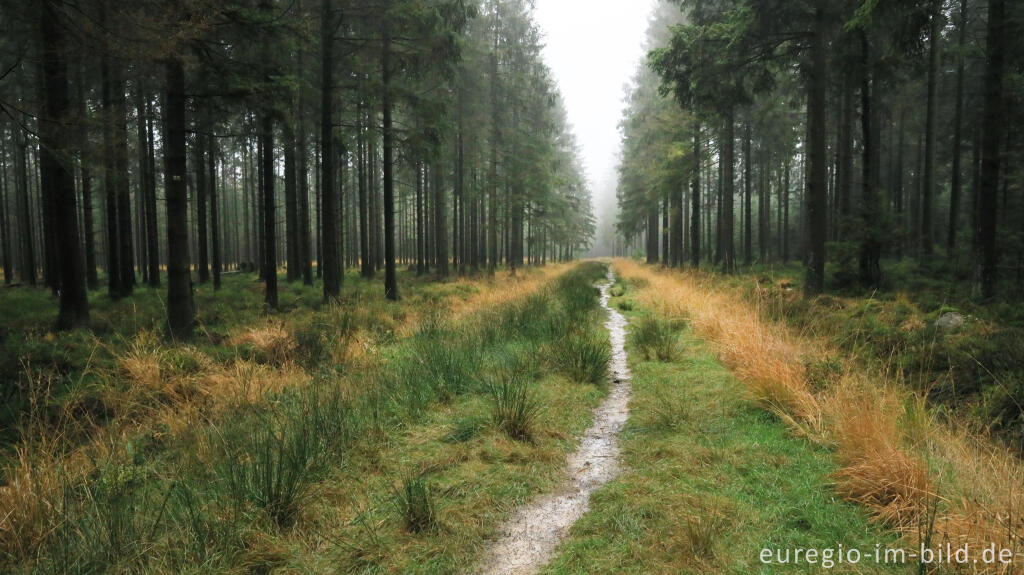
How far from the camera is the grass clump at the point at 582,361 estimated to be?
5.44m

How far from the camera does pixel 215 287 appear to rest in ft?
51.9

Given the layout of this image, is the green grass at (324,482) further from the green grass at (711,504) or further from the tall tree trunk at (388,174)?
the tall tree trunk at (388,174)

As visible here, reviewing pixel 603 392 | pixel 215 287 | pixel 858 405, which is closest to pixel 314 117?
pixel 215 287

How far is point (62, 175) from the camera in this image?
779 centimetres

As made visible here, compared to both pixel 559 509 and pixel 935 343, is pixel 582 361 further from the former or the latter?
pixel 935 343

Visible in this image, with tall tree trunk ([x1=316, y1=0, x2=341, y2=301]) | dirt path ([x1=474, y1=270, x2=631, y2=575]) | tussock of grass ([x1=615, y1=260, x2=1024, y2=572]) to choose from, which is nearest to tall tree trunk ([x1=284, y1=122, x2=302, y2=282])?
tall tree trunk ([x1=316, y1=0, x2=341, y2=301])

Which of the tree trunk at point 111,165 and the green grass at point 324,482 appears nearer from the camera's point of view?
the green grass at point 324,482

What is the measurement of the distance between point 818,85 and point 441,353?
419 inches

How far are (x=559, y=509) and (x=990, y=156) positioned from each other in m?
12.2

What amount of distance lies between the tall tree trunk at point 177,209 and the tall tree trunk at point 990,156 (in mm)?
15548

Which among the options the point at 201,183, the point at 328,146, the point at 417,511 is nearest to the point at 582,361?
the point at 417,511

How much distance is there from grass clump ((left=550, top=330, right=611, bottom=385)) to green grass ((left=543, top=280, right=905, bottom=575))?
1280mm

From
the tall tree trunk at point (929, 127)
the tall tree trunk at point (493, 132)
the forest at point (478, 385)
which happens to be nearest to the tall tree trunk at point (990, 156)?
the forest at point (478, 385)

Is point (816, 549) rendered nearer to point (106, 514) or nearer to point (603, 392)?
point (603, 392)
